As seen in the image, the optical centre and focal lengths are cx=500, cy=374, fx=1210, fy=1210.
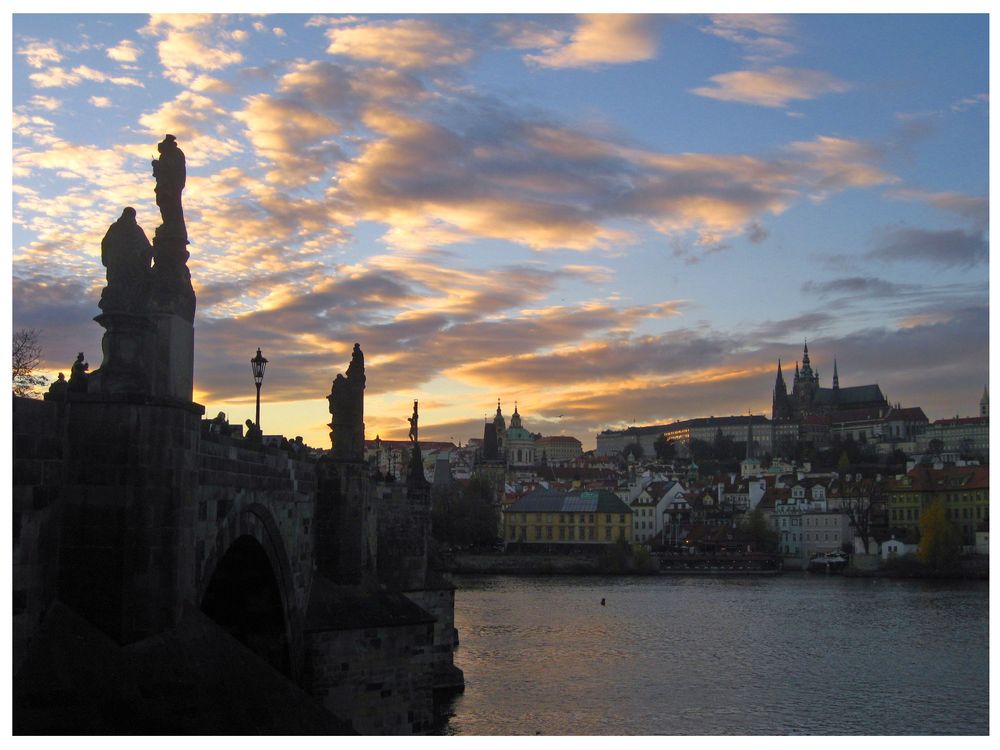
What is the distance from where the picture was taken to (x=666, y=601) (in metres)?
78.4

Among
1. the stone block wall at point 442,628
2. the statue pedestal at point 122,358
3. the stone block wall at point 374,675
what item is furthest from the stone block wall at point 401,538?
the statue pedestal at point 122,358

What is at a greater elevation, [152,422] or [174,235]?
[174,235]

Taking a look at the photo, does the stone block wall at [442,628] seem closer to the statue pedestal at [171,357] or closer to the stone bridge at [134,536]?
the stone bridge at [134,536]

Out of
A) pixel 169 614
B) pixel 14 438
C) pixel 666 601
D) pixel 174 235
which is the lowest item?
pixel 666 601

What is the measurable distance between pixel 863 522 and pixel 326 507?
104 metres

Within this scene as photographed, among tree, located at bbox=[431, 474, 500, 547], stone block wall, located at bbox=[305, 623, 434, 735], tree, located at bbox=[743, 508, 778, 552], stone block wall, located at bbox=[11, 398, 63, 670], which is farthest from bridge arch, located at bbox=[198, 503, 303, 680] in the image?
tree, located at bbox=[743, 508, 778, 552]

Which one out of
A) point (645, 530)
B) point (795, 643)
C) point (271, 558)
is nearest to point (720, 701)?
point (795, 643)

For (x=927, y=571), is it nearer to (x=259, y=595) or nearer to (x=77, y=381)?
(x=259, y=595)

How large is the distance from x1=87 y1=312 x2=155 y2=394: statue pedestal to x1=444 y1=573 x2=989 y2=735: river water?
2183 centimetres

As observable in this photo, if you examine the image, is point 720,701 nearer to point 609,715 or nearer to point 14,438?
point 609,715

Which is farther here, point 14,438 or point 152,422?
point 152,422

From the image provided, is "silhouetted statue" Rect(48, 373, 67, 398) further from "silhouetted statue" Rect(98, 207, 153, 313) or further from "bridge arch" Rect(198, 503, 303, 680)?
Result: "bridge arch" Rect(198, 503, 303, 680)

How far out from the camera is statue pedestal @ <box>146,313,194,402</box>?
1187 cm

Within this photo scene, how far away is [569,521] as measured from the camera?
451 feet
